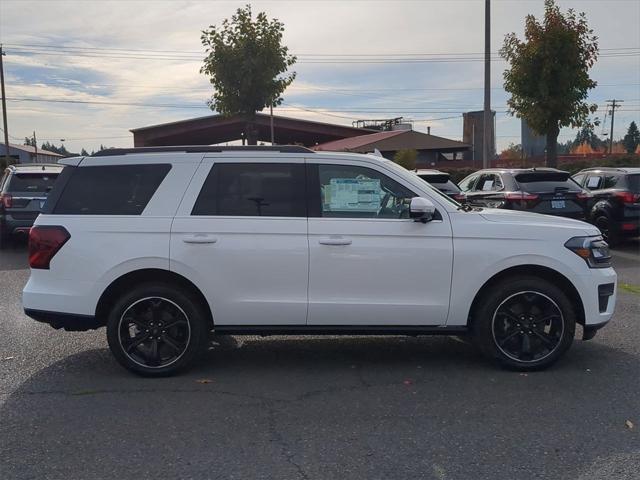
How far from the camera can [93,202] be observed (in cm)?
551

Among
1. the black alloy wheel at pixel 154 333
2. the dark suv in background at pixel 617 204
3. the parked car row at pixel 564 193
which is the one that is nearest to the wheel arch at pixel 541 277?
the black alloy wheel at pixel 154 333

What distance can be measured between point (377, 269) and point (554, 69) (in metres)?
14.8

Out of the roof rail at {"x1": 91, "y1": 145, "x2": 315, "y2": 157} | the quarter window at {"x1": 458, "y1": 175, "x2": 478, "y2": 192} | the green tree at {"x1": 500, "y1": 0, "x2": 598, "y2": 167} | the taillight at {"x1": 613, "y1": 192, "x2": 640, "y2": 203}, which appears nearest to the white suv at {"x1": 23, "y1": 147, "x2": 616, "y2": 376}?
the roof rail at {"x1": 91, "y1": 145, "x2": 315, "y2": 157}

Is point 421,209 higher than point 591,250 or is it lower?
higher

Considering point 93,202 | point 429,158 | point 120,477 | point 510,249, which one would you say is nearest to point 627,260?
point 510,249

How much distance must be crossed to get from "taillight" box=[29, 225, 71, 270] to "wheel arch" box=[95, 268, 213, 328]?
53 centimetres

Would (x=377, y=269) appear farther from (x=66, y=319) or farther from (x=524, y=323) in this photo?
(x=66, y=319)

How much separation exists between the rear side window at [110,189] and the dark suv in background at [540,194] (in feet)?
25.8

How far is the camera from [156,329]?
545 centimetres

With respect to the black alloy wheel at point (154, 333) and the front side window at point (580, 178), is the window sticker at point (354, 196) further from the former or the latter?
the front side window at point (580, 178)

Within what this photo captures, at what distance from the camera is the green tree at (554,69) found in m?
17.9

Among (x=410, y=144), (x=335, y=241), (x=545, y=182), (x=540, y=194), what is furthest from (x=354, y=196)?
(x=410, y=144)

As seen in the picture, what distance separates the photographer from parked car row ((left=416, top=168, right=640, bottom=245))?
40.4ft

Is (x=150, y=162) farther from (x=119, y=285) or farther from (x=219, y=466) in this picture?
(x=219, y=466)
